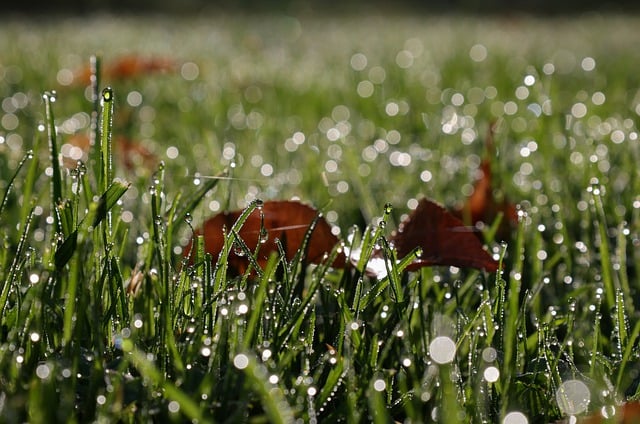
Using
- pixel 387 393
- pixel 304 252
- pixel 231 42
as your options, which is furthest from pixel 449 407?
pixel 231 42

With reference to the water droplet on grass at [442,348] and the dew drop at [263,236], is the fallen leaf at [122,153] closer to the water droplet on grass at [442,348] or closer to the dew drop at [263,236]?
the dew drop at [263,236]

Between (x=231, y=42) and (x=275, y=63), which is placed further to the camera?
(x=231, y=42)

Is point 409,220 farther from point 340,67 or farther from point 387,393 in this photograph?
point 340,67

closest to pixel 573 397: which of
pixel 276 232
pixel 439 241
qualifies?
pixel 439 241

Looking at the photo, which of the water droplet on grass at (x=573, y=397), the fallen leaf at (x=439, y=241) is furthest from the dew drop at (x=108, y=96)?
the water droplet on grass at (x=573, y=397)

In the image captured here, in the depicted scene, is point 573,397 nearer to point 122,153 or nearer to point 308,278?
point 308,278

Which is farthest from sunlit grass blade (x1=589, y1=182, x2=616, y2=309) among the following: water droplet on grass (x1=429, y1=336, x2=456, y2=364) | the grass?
water droplet on grass (x1=429, y1=336, x2=456, y2=364)

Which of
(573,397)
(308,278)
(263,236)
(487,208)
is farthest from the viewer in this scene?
(487,208)

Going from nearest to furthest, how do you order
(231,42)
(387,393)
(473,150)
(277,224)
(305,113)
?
(387,393)
(277,224)
(473,150)
(305,113)
(231,42)
